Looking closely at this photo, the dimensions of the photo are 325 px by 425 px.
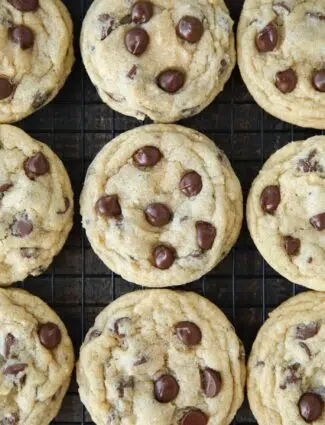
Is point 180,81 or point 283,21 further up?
point 283,21

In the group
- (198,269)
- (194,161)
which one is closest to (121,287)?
(198,269)

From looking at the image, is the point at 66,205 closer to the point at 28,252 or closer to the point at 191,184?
the point at 28,252

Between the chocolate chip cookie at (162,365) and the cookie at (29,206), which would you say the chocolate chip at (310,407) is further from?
the cookie at (29,206)

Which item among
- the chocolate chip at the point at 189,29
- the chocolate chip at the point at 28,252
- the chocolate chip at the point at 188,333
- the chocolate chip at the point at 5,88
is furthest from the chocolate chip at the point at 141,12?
the chocolate chip at the point at 188,333

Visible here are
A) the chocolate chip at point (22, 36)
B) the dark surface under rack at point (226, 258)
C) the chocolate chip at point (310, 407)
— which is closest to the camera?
the chocolate chip at point (310, 407)

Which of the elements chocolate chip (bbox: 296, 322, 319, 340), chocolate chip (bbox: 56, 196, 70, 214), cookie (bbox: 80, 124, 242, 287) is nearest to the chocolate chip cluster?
cookie (bbox: 80, 124, 242, 287)

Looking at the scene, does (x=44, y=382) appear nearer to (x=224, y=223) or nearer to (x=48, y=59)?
(x=224, y=223)

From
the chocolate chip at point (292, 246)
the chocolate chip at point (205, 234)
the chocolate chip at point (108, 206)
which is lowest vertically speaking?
the chocolate chip at point (292, 246)
